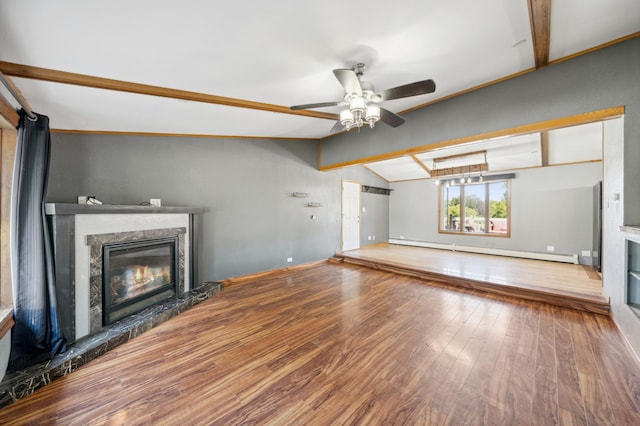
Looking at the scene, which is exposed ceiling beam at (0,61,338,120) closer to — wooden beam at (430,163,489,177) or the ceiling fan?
the ceiling fan

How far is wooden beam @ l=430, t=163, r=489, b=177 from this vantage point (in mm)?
6191

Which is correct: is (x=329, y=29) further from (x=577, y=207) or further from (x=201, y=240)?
(x=577, y=207)

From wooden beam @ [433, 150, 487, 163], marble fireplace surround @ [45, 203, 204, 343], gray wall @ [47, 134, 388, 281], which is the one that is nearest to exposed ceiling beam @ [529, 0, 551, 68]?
wooden beam @ [433, 150, 487, 163]

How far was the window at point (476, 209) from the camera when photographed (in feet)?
21.5

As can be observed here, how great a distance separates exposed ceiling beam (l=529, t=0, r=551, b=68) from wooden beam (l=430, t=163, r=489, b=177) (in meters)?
4.00

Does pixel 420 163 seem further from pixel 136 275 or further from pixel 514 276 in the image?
pixel 136 275

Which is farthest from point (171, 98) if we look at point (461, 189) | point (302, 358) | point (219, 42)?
point (461, 189)

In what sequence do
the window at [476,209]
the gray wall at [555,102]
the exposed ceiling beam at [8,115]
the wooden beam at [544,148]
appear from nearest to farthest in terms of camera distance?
the exposed ceiling beam at [8,115] → the gray wall at [555,102] → the wooden beam at [544,148] → the window at [476,209]

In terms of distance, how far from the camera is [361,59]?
87.0 inches

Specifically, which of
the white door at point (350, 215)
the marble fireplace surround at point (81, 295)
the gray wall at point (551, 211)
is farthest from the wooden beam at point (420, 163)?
the marble fireplace surround at point (81, 295)

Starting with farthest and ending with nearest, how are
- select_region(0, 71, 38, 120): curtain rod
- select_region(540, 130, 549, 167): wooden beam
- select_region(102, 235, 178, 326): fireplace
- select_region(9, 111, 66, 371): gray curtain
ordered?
1. select_region(540, 130, 549, 167): wooden beam
2. select_region(102, 235, 178, 326): fireplace
3. select_region(9, 111, 66, 371): gray curtain
4. select_region(0, 71, 38, 120): curtain rod

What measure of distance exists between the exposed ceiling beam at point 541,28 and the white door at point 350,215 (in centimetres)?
453

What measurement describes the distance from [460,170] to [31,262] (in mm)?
7866

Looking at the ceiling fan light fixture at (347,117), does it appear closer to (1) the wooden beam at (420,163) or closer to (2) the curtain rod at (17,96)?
(2) the curtain rod at (17,96)
